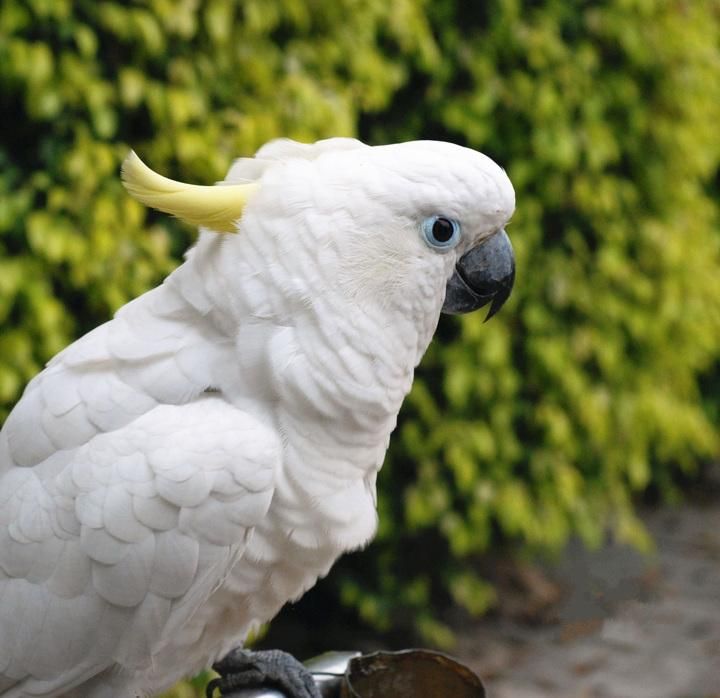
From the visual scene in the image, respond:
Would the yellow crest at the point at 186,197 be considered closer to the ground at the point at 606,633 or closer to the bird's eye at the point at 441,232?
the bird's eye at the point at 441,232

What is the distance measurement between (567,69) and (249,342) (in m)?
1.93

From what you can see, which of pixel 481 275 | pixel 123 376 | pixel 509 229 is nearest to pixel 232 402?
pixel 123 376

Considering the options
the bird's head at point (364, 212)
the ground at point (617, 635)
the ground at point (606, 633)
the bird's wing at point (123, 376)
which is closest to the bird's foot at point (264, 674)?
the bird's wing at point (123, 376)

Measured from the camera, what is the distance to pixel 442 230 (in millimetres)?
1353

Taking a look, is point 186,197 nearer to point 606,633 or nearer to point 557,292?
point 557,292

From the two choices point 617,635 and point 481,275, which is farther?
point 617,635

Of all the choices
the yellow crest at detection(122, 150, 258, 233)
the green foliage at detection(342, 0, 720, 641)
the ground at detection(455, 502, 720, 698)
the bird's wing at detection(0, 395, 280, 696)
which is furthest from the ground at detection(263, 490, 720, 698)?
the yellow crest at detection(122, 150, 258, 233)

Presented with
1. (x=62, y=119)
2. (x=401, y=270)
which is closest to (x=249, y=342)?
(x=401, y=270)

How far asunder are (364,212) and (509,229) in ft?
5.34

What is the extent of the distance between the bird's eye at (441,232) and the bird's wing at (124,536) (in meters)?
0.34

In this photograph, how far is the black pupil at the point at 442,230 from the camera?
4.41 ft

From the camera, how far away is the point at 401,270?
4.41ft

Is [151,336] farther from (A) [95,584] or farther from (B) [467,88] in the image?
(B) [467,88]

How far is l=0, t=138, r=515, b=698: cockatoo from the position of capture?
1320 millimetres
